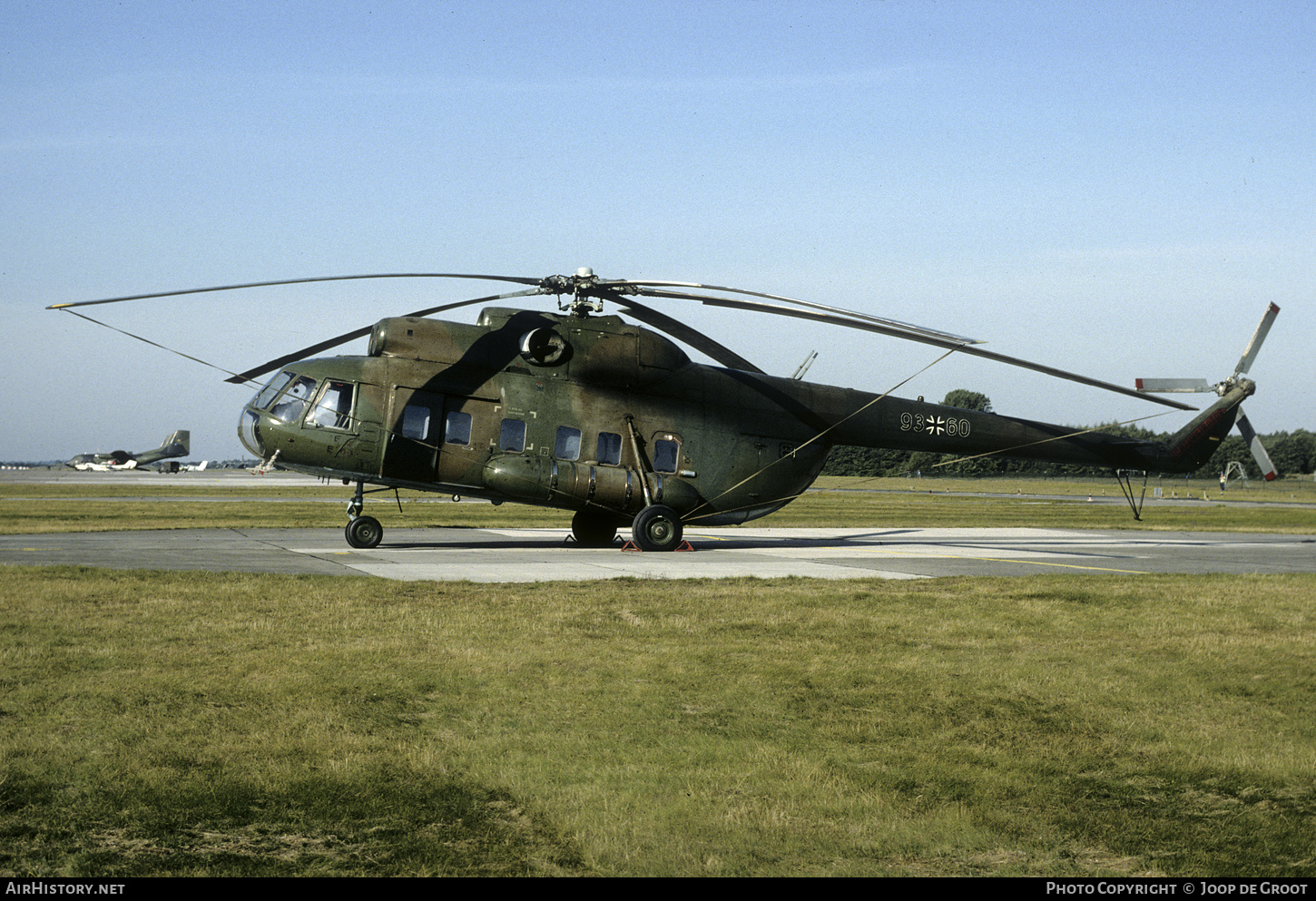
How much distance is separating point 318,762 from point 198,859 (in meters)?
1.46

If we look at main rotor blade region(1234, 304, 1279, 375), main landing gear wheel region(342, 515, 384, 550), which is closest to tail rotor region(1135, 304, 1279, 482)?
main rotor blade region(1234, 304, 1279, 375)

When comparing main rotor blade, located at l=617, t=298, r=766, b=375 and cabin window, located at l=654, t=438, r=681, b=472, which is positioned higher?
main rotor blade, located at l=617, t=298, r=766, b=375

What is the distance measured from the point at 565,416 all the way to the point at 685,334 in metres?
2.95

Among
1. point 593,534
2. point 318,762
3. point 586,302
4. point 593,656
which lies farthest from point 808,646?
point 593,534

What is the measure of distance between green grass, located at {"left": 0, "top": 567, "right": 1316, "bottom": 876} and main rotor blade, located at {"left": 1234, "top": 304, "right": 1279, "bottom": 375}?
17112mm

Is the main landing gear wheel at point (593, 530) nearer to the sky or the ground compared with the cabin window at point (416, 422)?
nearer to the ground

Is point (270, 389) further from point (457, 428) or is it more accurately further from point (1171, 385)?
point (1171, 385)

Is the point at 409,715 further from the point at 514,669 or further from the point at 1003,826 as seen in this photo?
the point at 1003,826

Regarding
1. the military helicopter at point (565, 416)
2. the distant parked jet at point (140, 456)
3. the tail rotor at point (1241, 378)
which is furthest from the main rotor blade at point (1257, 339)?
the distant parked jet at point (140, 456)

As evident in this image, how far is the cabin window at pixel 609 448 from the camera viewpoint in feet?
70.2

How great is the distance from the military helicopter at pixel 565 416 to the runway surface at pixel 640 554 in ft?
4.46

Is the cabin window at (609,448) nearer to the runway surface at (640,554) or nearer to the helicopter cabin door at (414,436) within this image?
the runway surface at (640,554)

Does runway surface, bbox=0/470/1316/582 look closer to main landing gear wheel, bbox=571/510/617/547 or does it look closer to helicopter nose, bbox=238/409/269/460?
main landing gear wheel, bbox=571/510/617/547

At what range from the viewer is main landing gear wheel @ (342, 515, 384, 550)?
70.5 ft
